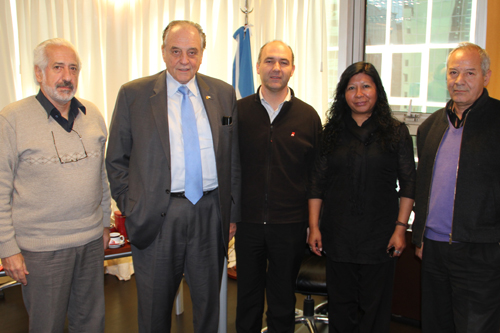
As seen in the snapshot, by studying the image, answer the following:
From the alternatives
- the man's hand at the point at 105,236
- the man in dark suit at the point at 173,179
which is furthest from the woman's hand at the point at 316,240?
the man's hand at the point at 105,236

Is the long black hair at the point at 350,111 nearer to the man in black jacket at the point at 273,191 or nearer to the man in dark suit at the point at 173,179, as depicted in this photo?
the man in black jacket at the point at 273,191

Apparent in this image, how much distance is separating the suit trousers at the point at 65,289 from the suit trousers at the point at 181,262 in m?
0.21

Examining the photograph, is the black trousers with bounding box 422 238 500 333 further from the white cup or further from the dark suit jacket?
the white cup

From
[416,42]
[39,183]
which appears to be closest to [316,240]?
[39,183]

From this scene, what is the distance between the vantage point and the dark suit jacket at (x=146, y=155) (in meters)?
1.87

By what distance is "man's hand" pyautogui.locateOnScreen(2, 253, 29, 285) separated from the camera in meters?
1.71

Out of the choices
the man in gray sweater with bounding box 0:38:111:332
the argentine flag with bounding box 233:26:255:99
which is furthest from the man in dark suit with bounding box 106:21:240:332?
the argentine flag with bounding box 233:26:255:99

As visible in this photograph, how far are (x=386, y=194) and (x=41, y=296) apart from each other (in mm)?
1743

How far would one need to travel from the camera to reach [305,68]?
3.79 m

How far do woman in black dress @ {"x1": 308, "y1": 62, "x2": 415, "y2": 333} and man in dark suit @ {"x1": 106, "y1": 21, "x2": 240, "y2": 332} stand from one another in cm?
58

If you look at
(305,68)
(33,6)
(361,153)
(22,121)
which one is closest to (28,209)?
(22,121)

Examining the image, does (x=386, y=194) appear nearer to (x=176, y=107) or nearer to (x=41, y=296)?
(x=176, y=107)

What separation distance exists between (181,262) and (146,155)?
57 cm

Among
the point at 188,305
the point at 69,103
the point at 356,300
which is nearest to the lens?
the point at 69,103
